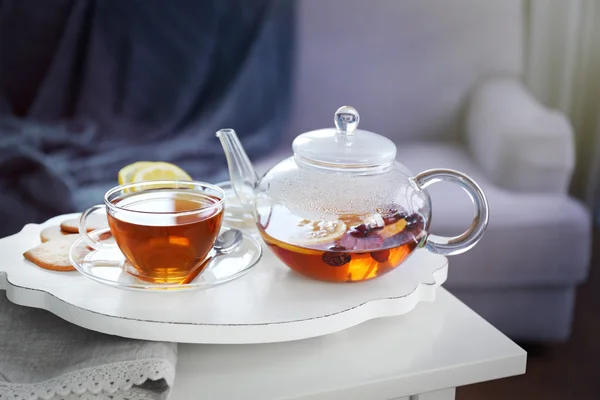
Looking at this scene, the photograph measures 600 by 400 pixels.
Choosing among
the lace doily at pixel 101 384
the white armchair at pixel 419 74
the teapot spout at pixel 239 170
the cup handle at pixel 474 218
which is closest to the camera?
the lace doily at pixel 101 384

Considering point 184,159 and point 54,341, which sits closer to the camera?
point 54,341

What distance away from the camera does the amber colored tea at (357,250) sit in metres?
0.70

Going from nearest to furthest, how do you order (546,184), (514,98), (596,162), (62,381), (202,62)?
(62,381), (546,184), (514,98), (202,62), (596,162)

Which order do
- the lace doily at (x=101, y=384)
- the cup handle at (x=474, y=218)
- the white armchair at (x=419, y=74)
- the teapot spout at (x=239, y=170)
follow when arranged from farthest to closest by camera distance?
the white armchair at (x=419, y=74) → the teapot spout at (x=239, y=170) → the cup handle at (x=474, y=218) → the lace doily at (x=101, y=384)

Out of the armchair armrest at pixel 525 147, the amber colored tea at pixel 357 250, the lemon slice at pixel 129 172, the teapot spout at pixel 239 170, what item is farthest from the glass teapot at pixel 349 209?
the armchair armrest at pixel 525 147

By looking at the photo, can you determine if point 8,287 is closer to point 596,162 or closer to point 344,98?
point 344,98

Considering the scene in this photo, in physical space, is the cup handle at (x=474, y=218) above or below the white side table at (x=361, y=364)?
above

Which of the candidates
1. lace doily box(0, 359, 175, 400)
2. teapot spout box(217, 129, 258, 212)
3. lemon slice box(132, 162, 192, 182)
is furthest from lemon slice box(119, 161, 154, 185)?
lace doily box(0, 359, 175, 400)

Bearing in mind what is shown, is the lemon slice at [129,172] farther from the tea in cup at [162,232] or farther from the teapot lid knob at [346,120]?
the teapot lid knob at [346,120]

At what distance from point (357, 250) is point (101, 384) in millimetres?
278

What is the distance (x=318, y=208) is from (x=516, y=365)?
0.26m

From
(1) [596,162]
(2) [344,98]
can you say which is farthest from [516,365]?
(1) [596,162]

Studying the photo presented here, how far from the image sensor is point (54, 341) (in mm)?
691

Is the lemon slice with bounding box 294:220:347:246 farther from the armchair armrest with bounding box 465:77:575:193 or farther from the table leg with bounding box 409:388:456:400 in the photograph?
the armchair armrest with bounding box 465:77:575:193
